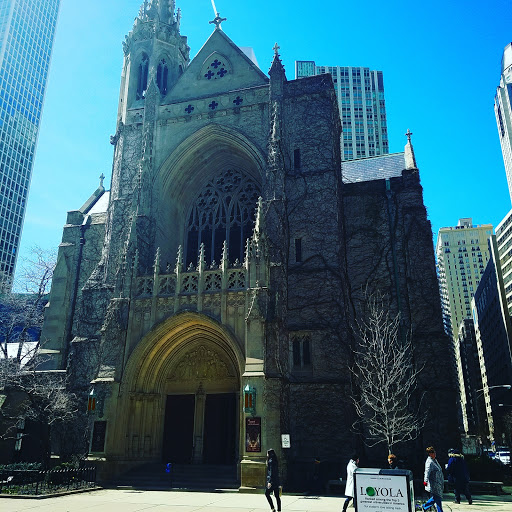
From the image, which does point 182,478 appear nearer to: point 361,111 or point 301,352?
point 301,352

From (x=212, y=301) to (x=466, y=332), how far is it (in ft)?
343

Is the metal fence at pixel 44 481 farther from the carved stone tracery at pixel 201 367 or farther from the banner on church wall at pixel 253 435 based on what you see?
the carved stone tracery at pixel 201 367

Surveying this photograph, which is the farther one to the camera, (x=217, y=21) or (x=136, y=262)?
(x=217, y=21)

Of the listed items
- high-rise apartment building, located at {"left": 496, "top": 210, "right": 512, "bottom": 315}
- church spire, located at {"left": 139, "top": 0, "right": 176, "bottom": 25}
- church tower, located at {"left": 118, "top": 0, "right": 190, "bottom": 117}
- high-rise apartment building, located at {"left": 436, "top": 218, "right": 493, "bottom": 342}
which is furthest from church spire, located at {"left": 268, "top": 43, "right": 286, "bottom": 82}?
high-rise apartment building, located at {"left": 436, "top": 218, "right": 493, "bottom": 342}

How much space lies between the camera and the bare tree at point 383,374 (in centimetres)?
2133

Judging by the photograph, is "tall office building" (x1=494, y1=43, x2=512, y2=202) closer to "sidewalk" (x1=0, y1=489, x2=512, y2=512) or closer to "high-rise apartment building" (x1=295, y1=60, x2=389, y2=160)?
"high-rise apartment building" (x1=295, y1=60, x2=389, y2=160)

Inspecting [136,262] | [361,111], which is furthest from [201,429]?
[361,111]

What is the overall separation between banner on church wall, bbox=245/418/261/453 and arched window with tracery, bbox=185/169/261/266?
10.4 metres

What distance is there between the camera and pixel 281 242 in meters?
23.2

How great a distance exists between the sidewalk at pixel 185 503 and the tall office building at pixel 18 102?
8021 cm

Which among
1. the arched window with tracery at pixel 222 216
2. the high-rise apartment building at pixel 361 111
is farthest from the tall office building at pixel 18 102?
the arched window with tracery at pixel 222 216

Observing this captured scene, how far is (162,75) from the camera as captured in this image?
3288cm

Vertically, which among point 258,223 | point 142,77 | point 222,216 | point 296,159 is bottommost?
point 258,223

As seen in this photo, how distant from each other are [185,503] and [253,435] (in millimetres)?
4553
